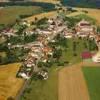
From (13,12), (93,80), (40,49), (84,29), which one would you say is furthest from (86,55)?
(13,12)

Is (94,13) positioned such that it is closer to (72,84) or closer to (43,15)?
(43,15)

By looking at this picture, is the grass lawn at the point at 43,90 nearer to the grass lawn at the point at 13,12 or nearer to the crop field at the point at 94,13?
the grass lawn at the point at 13,12

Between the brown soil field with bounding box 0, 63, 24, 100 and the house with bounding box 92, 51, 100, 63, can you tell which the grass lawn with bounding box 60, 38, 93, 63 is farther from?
the brown soil field with bounding box 0, 63, 24, 100

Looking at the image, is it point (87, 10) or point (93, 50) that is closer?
point (93, 50)

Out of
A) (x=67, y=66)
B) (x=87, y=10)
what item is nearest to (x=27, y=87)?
(x=67, y=66)

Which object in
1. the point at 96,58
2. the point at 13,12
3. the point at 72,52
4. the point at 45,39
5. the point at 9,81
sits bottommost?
the point at 13,12

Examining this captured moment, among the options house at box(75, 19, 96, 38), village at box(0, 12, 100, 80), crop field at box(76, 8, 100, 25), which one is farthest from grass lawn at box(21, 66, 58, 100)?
crop field at box(76, 8, 100, 25)

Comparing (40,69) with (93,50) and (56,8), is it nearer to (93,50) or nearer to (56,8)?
(93,50)
